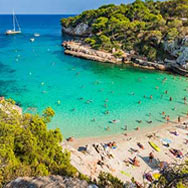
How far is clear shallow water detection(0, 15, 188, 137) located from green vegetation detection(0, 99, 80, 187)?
6950mm

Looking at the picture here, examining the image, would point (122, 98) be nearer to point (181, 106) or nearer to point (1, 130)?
point (181, 106)

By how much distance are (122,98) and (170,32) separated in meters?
21.2

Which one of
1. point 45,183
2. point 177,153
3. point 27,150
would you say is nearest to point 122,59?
point 177,153

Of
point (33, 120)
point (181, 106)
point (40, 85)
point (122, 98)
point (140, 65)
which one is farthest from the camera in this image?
point (140, 65)

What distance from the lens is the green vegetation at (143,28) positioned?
38.0 meters

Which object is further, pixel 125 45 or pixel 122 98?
pixel 125 45

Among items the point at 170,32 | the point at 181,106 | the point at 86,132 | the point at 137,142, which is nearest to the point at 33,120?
the point at 86,132

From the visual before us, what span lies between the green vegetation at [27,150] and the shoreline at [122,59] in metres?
28.6

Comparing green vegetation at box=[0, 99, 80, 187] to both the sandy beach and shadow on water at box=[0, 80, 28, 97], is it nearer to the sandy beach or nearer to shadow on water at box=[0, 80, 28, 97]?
the sandy beach

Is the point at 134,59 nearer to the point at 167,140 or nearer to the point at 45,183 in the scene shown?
the point at 167,140

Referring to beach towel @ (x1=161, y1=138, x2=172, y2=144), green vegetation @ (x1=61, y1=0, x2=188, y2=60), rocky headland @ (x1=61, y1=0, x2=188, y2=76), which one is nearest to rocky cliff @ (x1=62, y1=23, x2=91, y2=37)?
green vegetation @ (x1=61, y1=0, x2=188, y2=60)

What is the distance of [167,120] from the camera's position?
19.3 meters

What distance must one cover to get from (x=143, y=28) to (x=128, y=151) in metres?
34.9

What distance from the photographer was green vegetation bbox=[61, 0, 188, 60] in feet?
125
